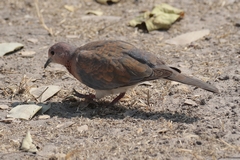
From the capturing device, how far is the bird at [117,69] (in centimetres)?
520

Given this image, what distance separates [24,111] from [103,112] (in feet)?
2.63

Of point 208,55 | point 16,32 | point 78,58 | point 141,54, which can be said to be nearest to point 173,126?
point 141,54

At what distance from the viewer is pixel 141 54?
534 cm

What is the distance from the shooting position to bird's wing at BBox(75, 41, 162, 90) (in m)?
5.21

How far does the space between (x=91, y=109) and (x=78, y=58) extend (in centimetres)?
55

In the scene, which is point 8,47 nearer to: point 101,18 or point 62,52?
point 62,52

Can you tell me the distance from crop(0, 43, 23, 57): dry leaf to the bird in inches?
64.7

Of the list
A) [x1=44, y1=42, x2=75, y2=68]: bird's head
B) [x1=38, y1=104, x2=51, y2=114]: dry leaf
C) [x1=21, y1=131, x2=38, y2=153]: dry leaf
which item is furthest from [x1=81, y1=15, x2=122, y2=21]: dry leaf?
[x1=21, y1=131, x2=38, y2=153]: dry leaf

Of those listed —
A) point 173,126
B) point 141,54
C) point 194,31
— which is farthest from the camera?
point 194,31

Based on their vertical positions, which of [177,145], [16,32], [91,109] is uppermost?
[177,145]

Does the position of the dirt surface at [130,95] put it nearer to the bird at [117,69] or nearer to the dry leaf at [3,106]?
the dry leaf at [3,106]

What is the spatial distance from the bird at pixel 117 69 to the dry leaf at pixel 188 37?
1.97 meters

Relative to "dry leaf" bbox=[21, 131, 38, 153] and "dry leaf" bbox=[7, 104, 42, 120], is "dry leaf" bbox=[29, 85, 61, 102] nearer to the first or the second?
"dry leaf" bbox=[7, 104, 42, 120]

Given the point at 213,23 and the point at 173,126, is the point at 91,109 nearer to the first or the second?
the point at 173,126
